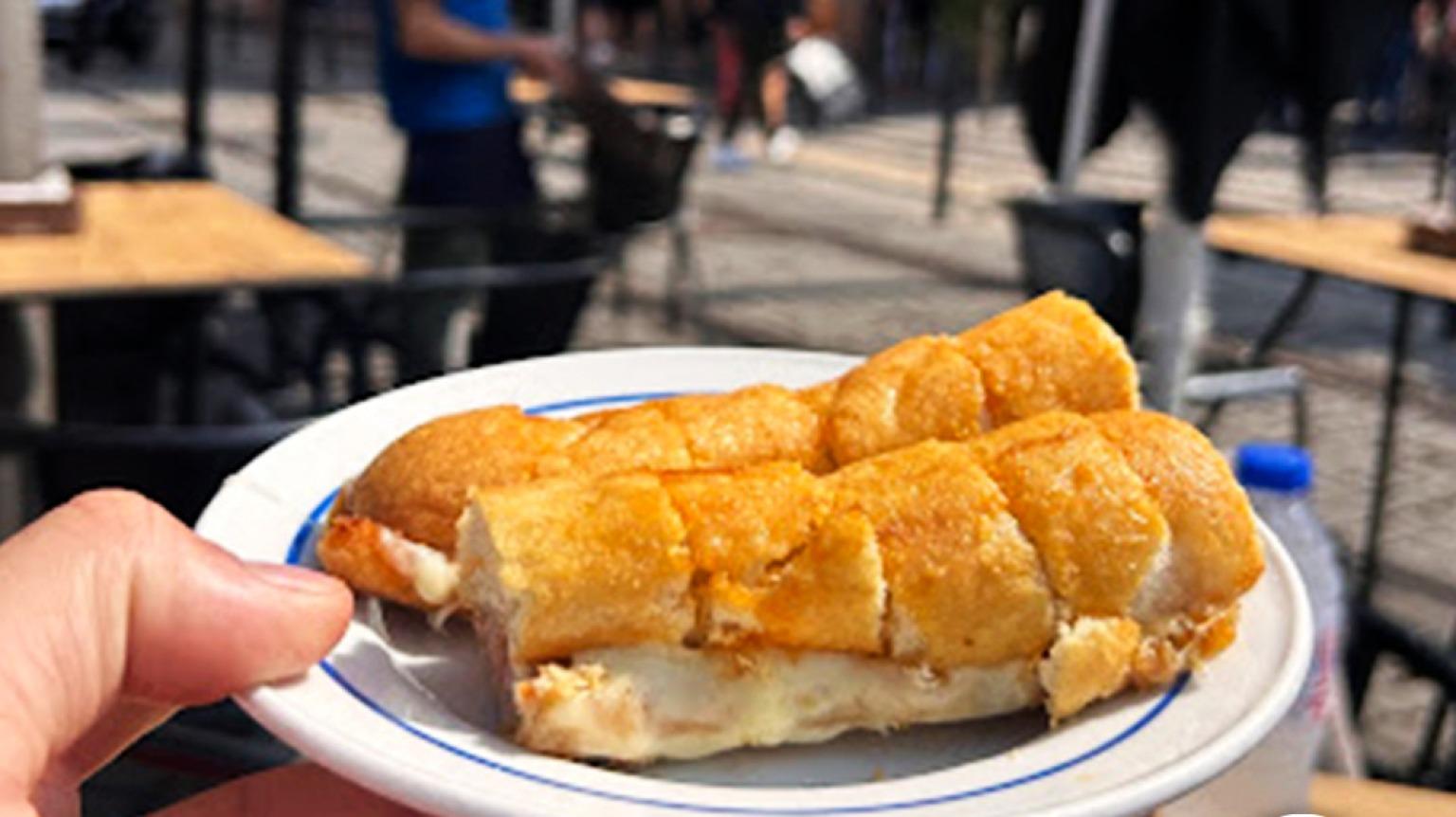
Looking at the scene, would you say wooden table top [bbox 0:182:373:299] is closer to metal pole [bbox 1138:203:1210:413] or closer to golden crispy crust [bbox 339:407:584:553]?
metal pole [bbox 1138:203:1210:413]

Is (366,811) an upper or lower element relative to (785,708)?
lower

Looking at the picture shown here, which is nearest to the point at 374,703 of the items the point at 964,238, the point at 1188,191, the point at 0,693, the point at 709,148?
the point at 0,693

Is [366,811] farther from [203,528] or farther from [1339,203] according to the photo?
[1339,203]

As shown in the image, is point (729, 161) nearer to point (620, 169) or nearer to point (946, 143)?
point (946, 143)

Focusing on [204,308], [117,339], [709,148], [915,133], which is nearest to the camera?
[204,308]

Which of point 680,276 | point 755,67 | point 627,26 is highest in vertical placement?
point 627,26

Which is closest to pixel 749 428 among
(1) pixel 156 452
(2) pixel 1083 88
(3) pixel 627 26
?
(1) pixel 156 452
